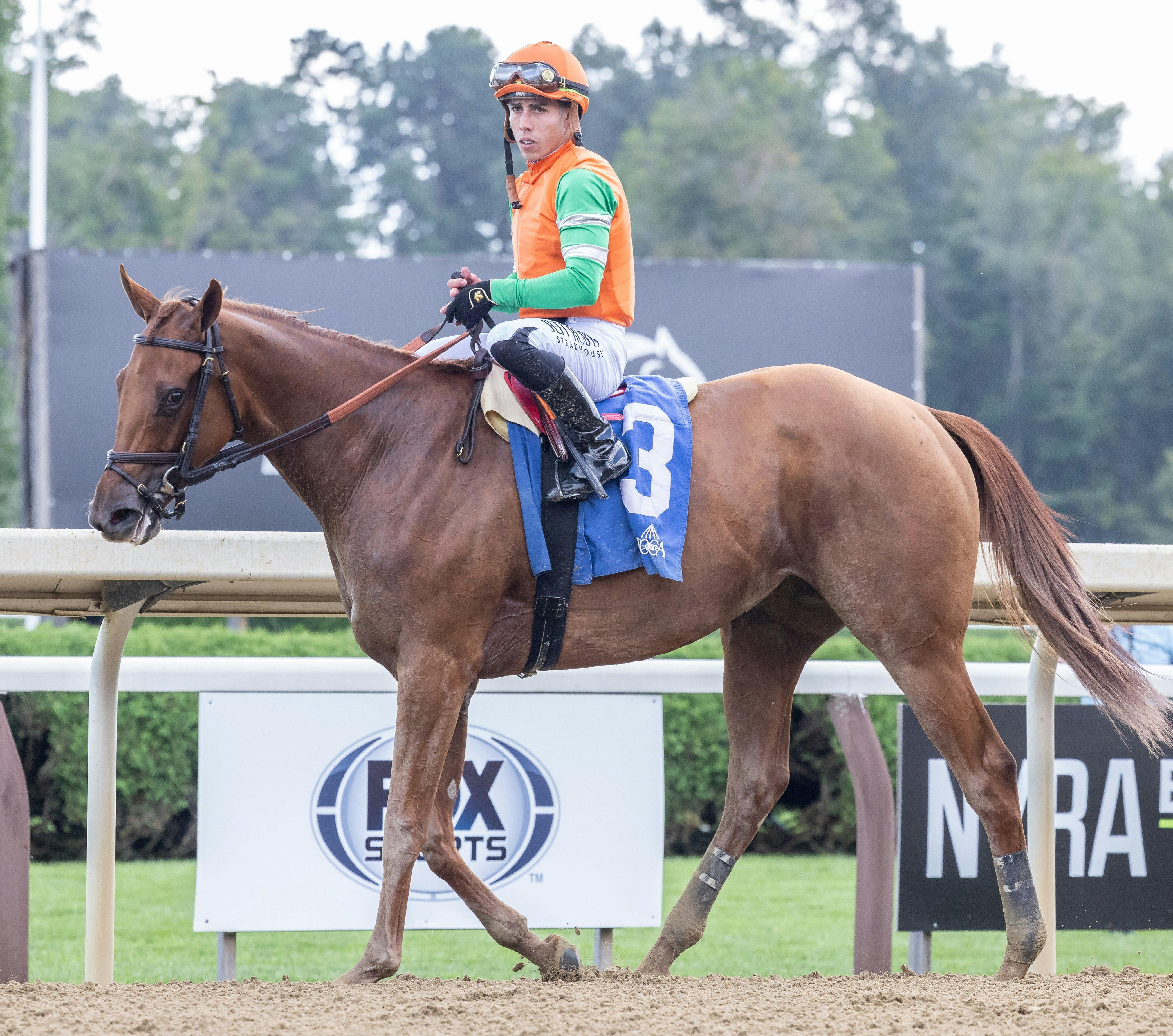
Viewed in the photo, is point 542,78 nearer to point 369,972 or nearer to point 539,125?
point 539,125

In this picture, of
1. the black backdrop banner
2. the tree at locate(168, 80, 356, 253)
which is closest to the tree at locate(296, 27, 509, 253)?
the tree at locate(168, 80, 356, 253)

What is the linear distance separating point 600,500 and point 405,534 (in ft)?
1.70

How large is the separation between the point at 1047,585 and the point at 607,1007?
1.79m

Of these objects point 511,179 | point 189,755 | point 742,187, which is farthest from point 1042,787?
point 742,187

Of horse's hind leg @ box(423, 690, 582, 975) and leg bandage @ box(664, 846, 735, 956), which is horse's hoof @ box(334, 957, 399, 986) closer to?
horse's hind leg @ box(423, 690, 582, 975)

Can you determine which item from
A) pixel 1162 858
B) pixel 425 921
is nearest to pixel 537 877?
pixel 425 921

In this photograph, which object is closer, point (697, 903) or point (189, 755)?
point (697, 903)

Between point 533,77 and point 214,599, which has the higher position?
point 533,77

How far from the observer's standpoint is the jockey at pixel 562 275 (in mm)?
3492

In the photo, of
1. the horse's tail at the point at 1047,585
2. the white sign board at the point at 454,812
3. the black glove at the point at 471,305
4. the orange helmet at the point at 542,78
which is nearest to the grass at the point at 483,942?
the white sign board at the point at 454,812

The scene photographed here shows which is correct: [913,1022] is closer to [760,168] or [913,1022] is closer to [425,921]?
[425,921]

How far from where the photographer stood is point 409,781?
338cm

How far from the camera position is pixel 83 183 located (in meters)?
38.9

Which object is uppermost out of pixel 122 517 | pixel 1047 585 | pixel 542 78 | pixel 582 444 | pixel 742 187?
pixel 742 187
